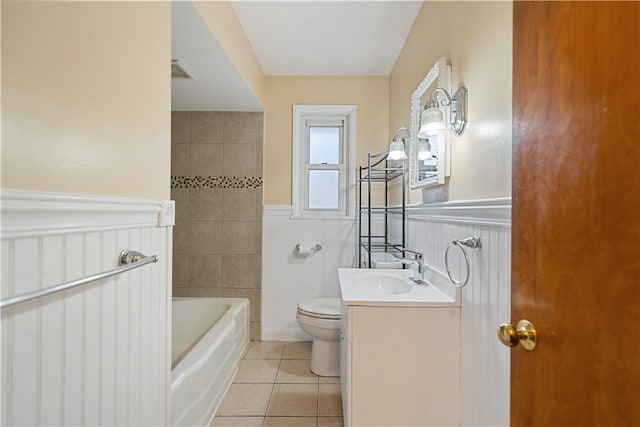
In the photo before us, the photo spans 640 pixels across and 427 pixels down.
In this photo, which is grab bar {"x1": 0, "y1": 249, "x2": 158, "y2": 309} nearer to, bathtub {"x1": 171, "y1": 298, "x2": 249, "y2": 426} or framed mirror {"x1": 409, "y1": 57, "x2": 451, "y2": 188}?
bathtub {"x1": 171, "y1": 298, "x2": 249, "y2": 426}

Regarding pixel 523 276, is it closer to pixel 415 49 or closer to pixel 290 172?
pixel 415 49

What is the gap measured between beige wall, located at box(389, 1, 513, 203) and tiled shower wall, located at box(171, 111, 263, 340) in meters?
1.67

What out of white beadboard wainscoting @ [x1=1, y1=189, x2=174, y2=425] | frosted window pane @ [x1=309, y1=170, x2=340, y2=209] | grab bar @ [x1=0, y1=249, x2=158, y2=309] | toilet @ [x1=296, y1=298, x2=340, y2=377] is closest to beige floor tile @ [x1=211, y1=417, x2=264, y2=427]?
toilet @ [x1=296, y1=298, x2=340, y2=377]

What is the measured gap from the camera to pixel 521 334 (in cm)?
66

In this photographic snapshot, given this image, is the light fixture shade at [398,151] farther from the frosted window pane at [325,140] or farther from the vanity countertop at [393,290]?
the frosted window pane at [325,140]

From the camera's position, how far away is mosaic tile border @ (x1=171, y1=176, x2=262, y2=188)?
2828 mm

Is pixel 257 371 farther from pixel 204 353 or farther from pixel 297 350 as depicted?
pixel 204 353

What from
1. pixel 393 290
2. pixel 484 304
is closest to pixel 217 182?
pixel 393 290

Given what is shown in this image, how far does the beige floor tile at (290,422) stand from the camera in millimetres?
1694

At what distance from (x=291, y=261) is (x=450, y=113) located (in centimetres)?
189

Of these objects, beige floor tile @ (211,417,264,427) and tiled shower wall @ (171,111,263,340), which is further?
tiled shower wall @ (171,111,263,340)

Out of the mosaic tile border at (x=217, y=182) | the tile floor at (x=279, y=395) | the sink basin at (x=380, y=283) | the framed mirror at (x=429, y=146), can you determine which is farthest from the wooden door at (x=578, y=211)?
the mosaic tile border at (x=217, y=182)

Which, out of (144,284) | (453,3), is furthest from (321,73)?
(144,284)

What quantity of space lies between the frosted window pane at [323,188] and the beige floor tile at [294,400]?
4.98 feet
